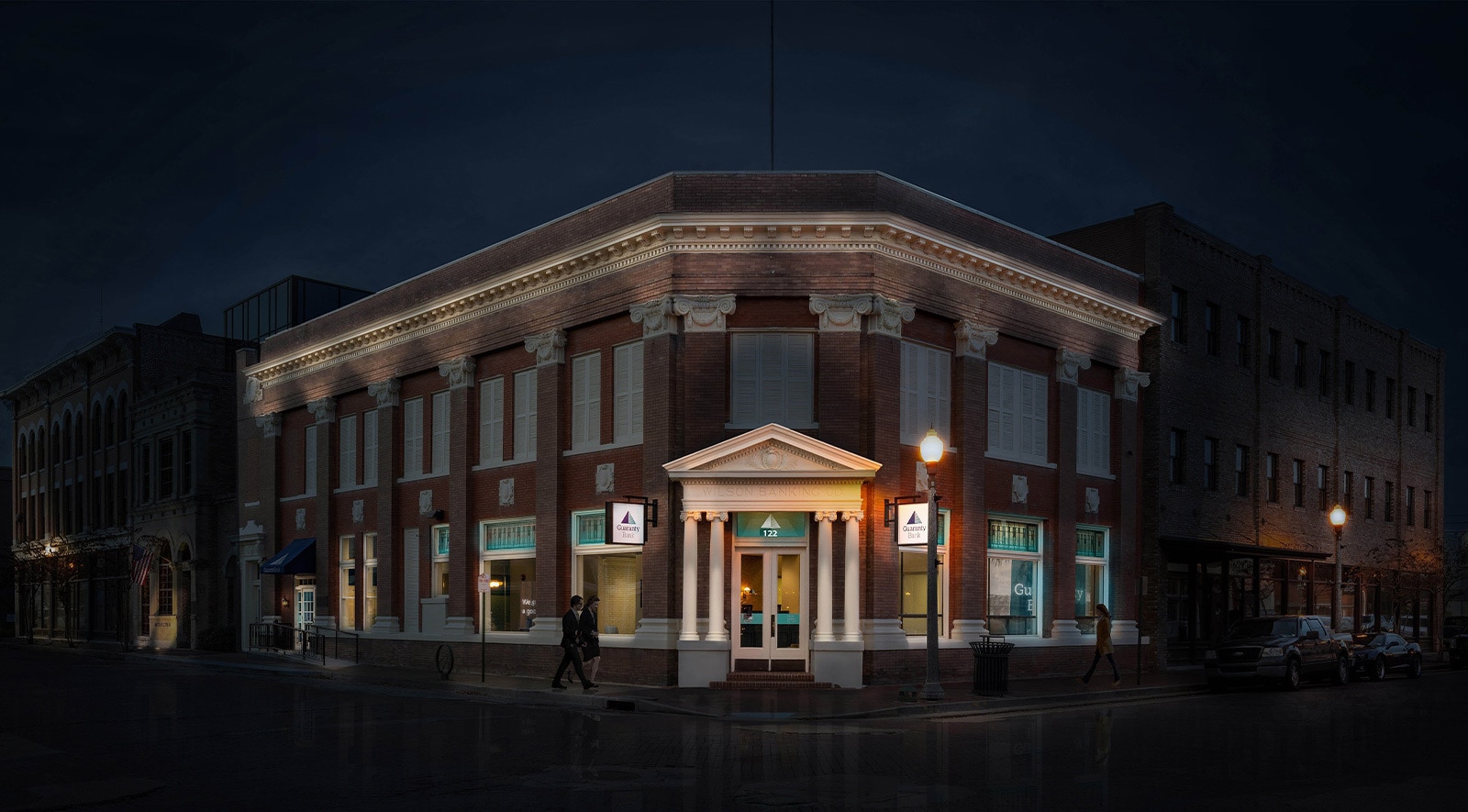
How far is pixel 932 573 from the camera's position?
23.0m

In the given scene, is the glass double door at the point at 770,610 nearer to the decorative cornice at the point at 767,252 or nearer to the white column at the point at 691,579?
the white column at the point at 691,579

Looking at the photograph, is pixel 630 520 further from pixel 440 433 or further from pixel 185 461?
pixel 185 461

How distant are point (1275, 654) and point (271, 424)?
32.3 m

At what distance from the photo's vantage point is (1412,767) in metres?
14.7

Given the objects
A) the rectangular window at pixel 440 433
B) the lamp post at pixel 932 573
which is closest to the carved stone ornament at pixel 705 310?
the lamp post at pixel 932 573

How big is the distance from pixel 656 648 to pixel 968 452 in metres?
8.63

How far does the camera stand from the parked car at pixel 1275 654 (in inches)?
1115

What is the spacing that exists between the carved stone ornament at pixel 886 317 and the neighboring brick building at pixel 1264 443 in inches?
461

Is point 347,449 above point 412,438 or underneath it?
underneath

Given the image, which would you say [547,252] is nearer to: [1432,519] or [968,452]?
[968,452]

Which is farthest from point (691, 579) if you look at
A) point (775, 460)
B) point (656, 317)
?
point (656, 317)

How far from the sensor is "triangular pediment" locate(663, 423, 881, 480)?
2552 cm

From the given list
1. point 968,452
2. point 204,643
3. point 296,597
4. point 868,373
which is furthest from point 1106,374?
point 204,643

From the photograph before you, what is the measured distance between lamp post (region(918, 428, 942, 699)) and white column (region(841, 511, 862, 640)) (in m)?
2.17
